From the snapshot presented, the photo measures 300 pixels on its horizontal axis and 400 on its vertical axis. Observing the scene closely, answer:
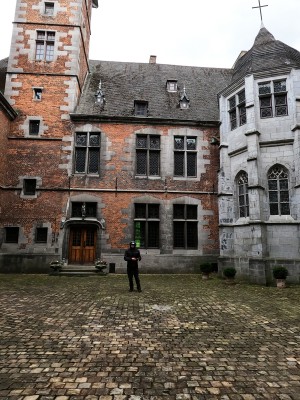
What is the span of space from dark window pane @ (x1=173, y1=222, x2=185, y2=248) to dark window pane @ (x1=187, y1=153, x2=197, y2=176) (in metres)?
3.14

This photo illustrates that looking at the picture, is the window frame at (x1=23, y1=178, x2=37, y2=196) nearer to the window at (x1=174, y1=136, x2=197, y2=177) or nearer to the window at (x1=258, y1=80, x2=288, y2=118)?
the window at (x1=174, y1=136, x2=197, y2=177)

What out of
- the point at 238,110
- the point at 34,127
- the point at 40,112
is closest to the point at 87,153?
the point at 34,127

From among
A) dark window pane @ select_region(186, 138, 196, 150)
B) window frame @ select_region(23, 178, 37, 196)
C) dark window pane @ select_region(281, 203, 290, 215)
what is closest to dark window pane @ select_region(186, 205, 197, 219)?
dark window pane @ select_region(186, 138, 196, 150)

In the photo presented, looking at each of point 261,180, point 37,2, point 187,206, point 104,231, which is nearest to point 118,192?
point 104,231

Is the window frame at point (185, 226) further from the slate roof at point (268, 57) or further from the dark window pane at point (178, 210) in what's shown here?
the slate roof at point (268, 57)

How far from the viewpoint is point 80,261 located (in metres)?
14.5

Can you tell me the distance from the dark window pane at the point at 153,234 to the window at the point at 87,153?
4534 millimetres

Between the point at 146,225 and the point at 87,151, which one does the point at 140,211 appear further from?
the point at 87,151

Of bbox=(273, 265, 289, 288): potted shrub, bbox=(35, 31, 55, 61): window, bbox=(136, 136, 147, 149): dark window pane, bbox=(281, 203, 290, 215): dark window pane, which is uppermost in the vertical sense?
bbox=(35, 31, 55, 61): window

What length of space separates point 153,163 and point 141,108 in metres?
3.70

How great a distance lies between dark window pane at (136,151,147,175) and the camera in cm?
1558

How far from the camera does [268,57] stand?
13.2m

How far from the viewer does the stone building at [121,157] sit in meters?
12.8

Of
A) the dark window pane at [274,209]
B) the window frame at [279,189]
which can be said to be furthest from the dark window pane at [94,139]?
the dark window pane at [274,209]
